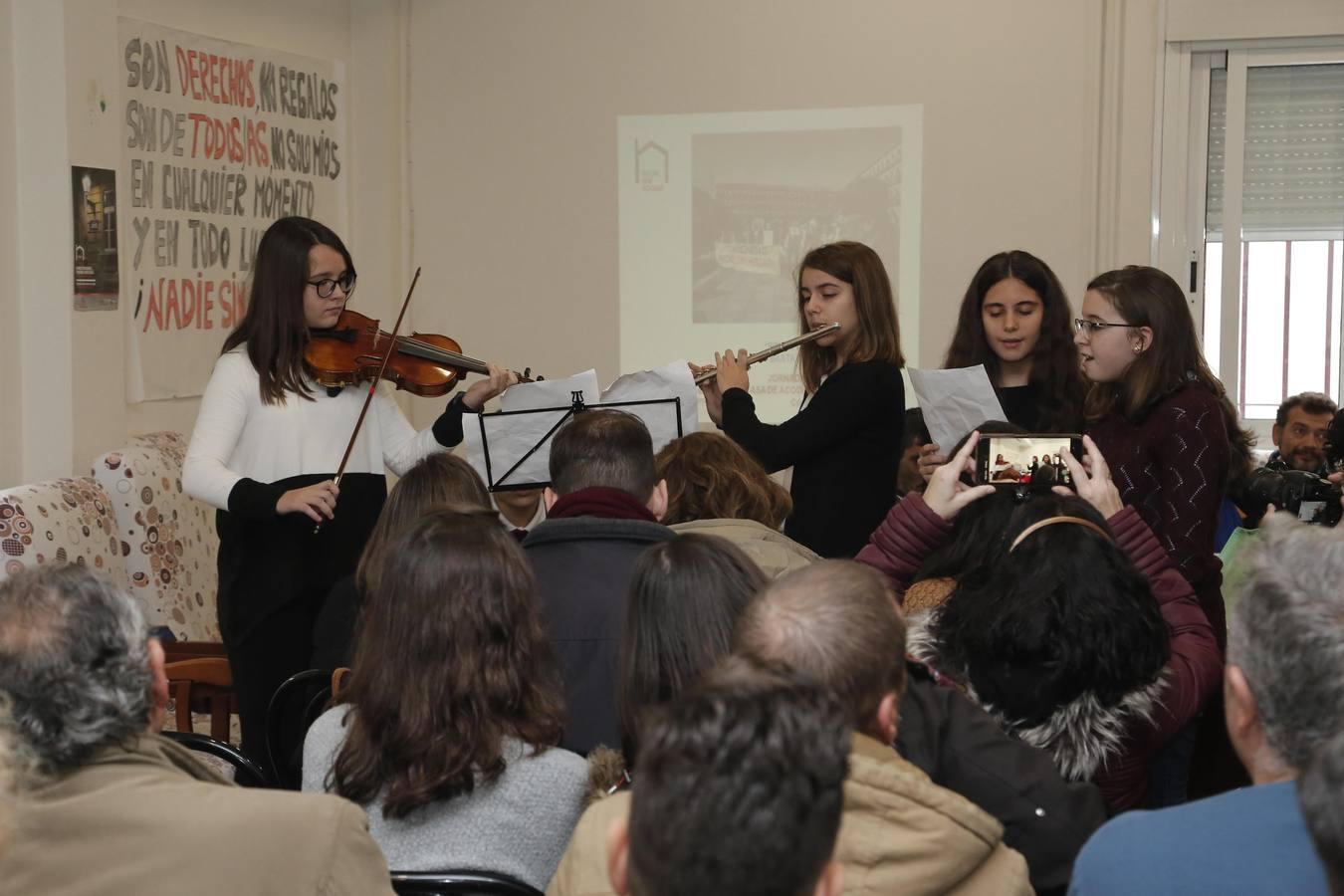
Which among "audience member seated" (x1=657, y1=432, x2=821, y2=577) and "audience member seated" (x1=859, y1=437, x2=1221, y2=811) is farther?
"audience member seated" (x1=657, y1=432, x2=821, y2=577)

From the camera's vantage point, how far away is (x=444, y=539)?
5.31 ft

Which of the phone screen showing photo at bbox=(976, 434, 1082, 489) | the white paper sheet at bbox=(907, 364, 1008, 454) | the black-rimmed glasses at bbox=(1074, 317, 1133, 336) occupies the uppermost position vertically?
the black-rimmed glasses at bbox=(1074, 317, 1133, 336)

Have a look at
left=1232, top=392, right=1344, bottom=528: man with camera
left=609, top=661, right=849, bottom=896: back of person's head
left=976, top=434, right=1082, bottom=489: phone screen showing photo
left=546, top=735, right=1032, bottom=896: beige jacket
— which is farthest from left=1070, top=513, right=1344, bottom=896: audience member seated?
left=1232, top=392, right=1344, bottom=528: man with camera

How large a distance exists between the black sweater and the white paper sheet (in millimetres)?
153

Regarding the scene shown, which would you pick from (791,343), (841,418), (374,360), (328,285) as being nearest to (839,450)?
(841,418)

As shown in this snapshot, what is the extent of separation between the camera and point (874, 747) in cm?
127

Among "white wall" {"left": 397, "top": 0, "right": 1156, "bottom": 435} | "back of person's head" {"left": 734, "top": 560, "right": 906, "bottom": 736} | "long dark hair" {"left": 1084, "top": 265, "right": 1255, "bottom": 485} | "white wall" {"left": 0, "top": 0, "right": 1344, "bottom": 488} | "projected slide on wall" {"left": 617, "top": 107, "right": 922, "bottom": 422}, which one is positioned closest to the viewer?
"back of person's head" {"left": 734, "top": 560, "right": 906, "bottom": 736}

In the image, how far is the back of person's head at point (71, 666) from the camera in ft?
3.94

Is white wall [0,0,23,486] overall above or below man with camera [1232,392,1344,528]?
above

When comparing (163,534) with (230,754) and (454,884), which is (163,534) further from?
(454,884)

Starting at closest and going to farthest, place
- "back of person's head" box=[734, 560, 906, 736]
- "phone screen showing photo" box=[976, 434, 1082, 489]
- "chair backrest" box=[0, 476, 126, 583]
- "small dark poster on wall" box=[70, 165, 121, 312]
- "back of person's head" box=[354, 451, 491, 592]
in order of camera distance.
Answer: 1. "back of person's head" box=[734, 560, 906, 736]
2. "phone screen showing photo" box=[976, 434, 1082, 489]
3. "back of person's head" box=[354, 451, 491, 592]
4. "chair backrest" box=[0, 476, 126, 583]
5. "small dark poster on wall" box=[70, 165, 121, 312]

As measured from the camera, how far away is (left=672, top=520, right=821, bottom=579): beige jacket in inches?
89.0

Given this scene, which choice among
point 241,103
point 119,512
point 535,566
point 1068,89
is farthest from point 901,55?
point 535,566

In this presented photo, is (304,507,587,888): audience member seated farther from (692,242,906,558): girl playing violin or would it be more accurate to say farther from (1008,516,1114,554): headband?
(692,242,906,558): girl playing violin
